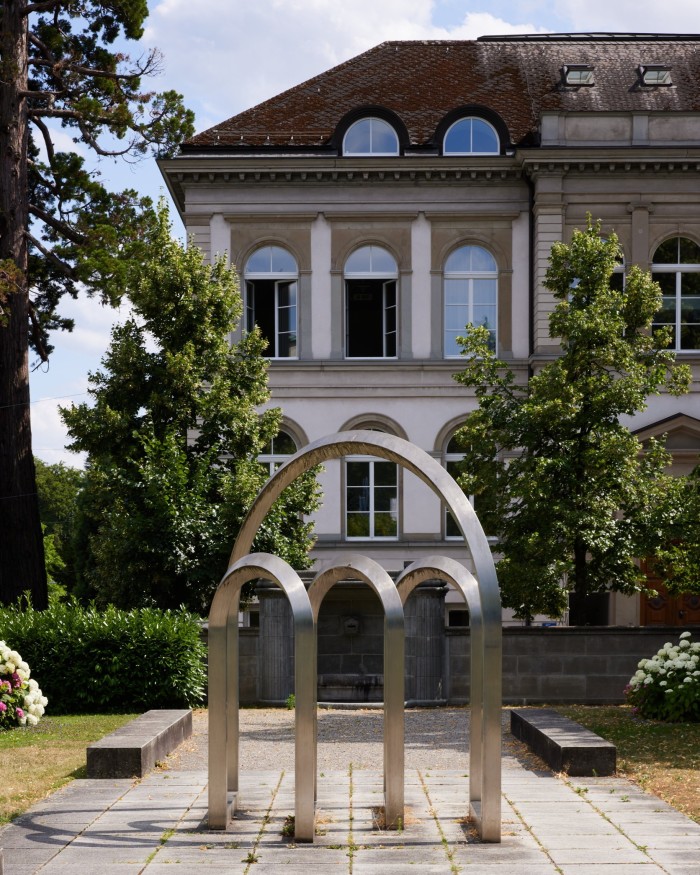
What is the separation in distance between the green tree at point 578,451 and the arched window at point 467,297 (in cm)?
992

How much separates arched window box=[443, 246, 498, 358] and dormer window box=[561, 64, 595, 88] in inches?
230

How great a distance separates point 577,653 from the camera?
2181 centimetres

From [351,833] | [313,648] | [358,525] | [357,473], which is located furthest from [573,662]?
[313,648]

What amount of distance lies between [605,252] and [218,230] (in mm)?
13125

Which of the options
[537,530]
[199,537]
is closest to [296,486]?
[199,537]

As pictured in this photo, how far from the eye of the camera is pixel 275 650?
21.8 metres

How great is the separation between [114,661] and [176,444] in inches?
206

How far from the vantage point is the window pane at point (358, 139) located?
3341cm

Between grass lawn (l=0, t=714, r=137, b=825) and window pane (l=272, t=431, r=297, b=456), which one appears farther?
window pane (l=272, t=431, r=297, b=456)

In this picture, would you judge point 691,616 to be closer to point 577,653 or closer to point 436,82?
point 577,653

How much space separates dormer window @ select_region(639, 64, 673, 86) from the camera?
35281 millimetres

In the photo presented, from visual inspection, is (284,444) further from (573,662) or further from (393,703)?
(393,703)

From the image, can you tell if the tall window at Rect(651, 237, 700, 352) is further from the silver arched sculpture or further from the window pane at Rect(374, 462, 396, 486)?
A: the silver arched sculpture

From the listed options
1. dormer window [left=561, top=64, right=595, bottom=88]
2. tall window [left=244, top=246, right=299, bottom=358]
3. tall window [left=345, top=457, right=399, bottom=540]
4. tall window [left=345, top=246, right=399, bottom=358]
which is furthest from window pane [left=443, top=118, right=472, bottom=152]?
tall window [left=345, top=457, right=399, bottom=540]
